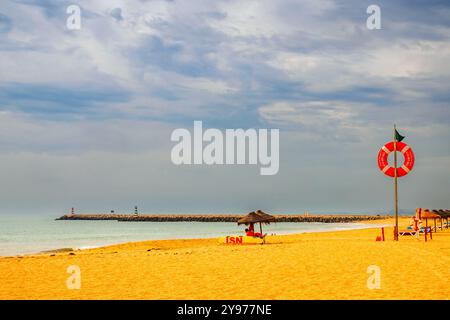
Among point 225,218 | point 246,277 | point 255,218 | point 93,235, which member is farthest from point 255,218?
point 225,218

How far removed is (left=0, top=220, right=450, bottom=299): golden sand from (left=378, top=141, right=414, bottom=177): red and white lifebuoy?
18.1 feet

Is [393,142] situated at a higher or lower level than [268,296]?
higher

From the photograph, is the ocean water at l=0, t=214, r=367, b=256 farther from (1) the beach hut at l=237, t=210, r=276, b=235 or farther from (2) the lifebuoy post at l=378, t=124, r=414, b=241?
(2) the lifebuoy post at l=378, t=124, r=414, b=241

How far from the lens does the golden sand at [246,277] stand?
9.77 m

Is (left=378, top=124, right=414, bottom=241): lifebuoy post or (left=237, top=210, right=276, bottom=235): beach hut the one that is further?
(left=237, top=210, right=276, bottom=235): beach hut

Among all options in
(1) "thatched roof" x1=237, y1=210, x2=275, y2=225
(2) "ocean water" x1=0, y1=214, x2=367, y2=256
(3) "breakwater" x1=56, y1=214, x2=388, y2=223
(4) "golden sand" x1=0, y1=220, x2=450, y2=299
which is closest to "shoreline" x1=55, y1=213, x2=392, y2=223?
(3) "breakwater" x1=56, y1=214, x2=388, y2=223

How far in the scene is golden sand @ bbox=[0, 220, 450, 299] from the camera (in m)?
9.77

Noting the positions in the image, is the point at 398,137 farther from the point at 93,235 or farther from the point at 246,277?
the point at 93,235

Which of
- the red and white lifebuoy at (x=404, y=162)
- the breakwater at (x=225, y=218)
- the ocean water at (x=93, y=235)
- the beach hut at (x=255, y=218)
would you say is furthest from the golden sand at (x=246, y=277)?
the breakwater at (x=225, y=218)

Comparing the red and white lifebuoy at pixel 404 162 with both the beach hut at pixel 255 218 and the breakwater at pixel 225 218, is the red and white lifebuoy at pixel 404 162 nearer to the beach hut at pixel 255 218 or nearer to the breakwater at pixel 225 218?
the beach hut at pixel 255 218

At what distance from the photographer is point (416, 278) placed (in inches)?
438

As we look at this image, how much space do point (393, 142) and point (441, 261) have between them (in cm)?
894
